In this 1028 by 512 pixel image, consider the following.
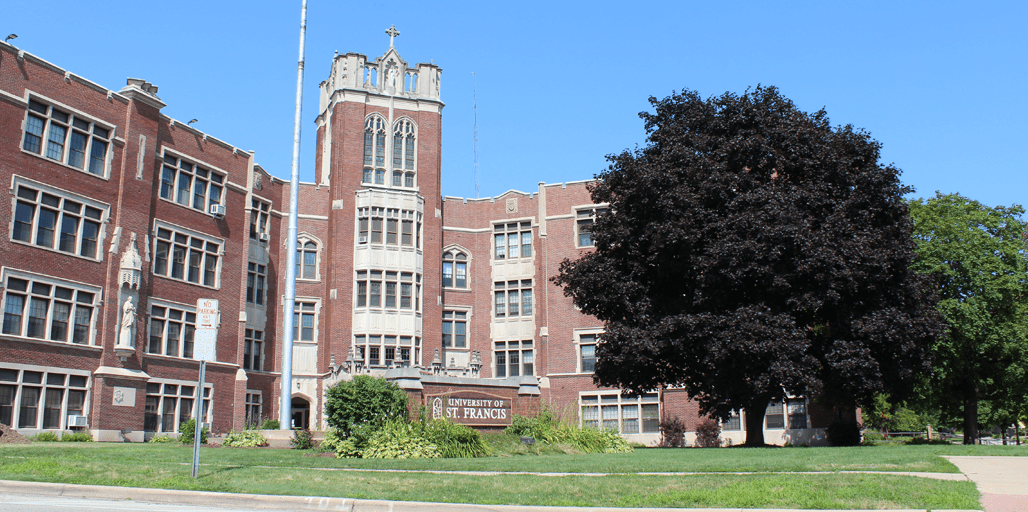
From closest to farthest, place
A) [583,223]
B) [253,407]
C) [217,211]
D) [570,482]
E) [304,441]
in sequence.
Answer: [570,482] → [304,441] → [217,211] → [253,407] → [583,223]

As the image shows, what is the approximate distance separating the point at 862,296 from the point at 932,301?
11.6 feet

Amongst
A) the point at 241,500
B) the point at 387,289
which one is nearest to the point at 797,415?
the point at 387,289

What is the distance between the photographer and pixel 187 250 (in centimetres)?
3706

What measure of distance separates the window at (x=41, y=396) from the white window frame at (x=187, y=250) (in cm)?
603

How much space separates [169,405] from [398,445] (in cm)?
1939

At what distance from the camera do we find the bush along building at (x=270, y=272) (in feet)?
99.4

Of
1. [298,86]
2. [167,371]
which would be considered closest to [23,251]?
[167,371]

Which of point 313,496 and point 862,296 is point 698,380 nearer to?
point 862,296

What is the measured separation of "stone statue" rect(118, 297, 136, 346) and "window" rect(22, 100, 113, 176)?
5378 millimetres

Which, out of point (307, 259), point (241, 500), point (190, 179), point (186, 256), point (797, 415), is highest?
point (190, 179)

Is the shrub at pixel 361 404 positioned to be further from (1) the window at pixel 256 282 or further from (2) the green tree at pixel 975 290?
(2) the green tree at pixel 975 290

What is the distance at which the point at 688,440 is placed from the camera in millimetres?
40312

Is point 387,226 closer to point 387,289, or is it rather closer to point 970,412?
point 387,289

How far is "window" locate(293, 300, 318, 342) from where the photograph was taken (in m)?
41.9
